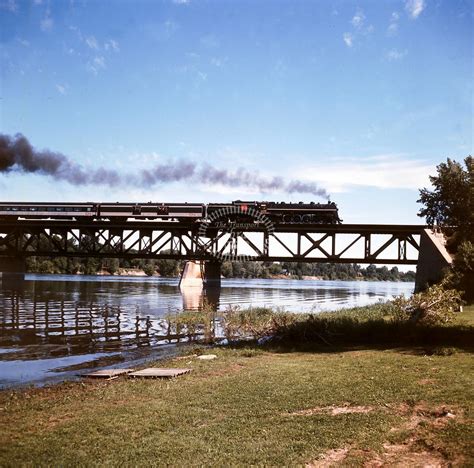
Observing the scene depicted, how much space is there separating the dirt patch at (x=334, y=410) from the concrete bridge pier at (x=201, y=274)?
5316 centimetres

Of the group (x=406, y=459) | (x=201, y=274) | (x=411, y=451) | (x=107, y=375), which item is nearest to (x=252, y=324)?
(x=107, y=375)

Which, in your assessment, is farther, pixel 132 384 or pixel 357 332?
pixel 357 332

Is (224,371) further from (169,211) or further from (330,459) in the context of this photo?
(169,211)

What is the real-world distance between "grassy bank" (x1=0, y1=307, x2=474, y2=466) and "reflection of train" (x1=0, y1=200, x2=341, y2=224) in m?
35.5

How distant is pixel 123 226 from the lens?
2207 inches

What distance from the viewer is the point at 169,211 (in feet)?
174

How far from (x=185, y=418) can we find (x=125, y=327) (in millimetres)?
20118

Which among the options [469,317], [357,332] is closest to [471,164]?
[469,317]

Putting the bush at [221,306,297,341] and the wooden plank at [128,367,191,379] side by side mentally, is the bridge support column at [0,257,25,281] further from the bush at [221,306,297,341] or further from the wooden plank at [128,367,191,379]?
the wooden plank at [128,367,191,379]

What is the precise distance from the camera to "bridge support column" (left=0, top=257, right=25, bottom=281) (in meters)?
67.1

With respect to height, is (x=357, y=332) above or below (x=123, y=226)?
below

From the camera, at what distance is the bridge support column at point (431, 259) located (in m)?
27.4

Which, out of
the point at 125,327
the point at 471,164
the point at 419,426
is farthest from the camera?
the point at 125,327

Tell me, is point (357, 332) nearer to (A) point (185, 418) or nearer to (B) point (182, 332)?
(B) point (182, 332)
